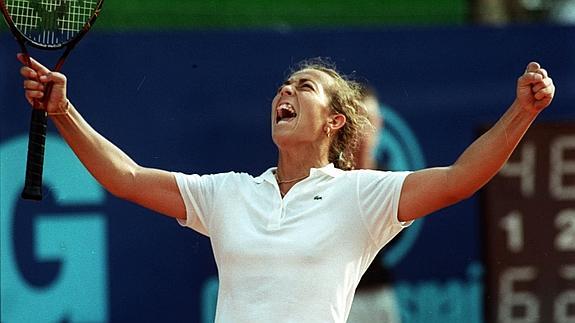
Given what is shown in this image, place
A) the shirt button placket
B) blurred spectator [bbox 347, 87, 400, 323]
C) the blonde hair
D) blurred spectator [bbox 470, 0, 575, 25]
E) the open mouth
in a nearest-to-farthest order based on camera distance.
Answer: the shirt button placket → the open mouth → the blonde hair → blurred spectator [bbox 347, 87, 400, 323] → blurred spectator [bbox 470, 0, 575, 25]

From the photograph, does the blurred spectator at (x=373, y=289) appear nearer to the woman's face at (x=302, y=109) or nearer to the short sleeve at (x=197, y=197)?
the woman's face at (x=302, y=109)

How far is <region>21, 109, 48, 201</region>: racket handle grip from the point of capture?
3.89m

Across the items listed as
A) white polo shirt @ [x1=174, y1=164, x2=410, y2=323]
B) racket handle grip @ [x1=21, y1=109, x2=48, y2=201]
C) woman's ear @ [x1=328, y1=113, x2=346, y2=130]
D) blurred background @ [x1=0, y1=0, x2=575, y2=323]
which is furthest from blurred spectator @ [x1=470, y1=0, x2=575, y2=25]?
racket handle grip @ [x1=21, y1=109, x2=48, y2=201]

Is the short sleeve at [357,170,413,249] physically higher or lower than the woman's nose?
lower

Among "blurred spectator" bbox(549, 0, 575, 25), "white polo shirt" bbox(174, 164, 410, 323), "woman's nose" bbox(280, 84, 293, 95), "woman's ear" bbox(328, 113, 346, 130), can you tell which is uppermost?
"blurred spectator" bbox(549, 0, 575, 25)

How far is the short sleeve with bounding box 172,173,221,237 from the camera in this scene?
409 centimetres

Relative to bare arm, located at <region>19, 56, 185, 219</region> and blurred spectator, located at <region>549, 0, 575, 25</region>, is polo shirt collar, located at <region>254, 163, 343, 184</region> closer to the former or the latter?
bare arm, located at <region>19, 56, 185, 219</region>

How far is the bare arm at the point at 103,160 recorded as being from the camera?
3869 millimetres

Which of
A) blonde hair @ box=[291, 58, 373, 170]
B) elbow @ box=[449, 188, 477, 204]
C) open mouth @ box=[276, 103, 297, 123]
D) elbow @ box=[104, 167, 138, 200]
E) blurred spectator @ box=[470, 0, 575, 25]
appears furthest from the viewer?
blurred spectator @ box=[470, 0, 575, 25]

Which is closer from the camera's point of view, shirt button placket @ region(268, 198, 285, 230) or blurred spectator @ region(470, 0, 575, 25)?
shirt button placket @ region(268, 198, 285, 230)

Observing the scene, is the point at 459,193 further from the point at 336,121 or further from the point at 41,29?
the point at 41,29

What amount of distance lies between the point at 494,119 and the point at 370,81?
604 mm

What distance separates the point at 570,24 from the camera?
22.0 feet

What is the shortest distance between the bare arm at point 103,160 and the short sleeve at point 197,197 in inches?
0.8
